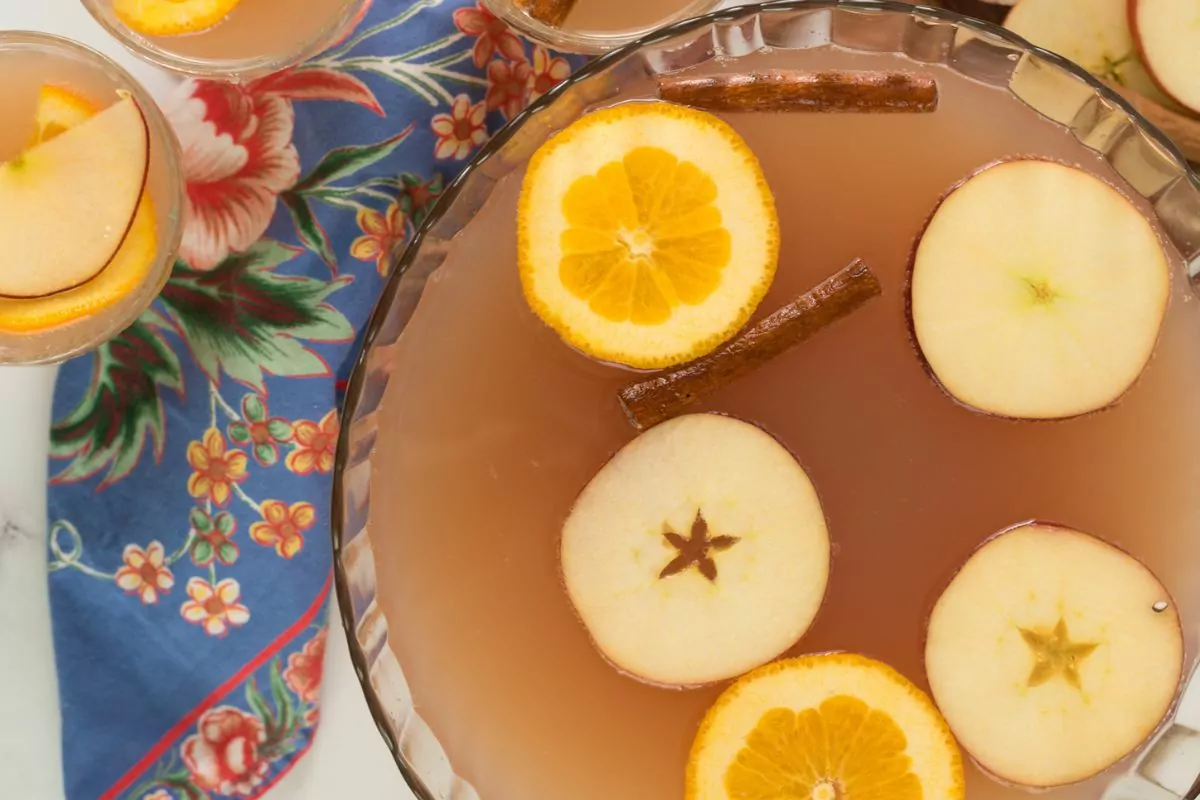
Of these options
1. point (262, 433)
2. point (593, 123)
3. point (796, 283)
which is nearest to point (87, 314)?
point (262, 433)

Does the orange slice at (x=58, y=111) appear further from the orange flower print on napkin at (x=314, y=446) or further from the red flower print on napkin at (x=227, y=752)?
the red flower print on napkin at (x=227, y=752)

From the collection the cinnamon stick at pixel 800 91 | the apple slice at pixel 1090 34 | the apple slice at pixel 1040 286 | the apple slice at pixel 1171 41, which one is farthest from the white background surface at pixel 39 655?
the apple slice at pixel 1171 41

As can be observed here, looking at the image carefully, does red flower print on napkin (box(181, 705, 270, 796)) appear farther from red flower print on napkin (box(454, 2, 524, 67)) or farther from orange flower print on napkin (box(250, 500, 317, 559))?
red flower print on napkin (box(454, 2, 524, 67))

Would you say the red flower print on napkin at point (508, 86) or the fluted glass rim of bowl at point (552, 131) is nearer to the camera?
the fluted glass rim of bowl at point (552, 131)

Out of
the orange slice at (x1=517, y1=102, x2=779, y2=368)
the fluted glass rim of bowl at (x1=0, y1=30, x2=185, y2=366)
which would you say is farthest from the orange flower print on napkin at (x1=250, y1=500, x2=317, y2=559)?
the orange slice at (x1=517, y1=102, x2=779, y2=368)

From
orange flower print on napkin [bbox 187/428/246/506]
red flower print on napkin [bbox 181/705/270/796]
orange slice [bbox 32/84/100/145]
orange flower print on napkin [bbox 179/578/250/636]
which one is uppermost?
orange slice [bbox 32/84/100/145]

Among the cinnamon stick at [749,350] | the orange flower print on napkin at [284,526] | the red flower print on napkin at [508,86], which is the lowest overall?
the orange flower print on napkin at [284,526]
